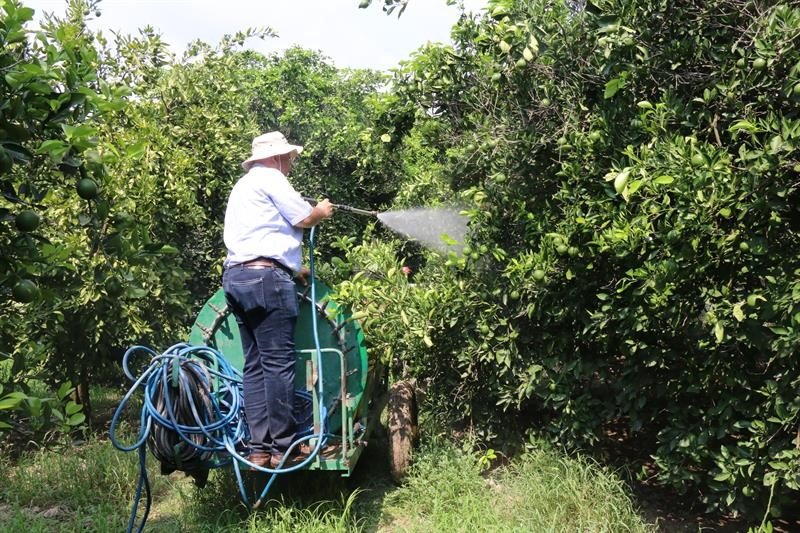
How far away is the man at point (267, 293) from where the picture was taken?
14.1ft

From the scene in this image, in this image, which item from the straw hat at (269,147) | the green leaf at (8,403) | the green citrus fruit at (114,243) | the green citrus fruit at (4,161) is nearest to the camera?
the green leaf at (8,403)

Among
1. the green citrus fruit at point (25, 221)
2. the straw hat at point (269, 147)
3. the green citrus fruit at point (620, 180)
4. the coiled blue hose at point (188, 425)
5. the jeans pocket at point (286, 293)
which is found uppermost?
the straw hat at point (269, 147)

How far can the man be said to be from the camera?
429 cm

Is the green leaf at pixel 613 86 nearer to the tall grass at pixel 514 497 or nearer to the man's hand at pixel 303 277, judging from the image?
the man's hand at pixel 303 277

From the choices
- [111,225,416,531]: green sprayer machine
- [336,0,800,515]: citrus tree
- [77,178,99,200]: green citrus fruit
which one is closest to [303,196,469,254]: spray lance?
→ [336,0,800,515]: citrus tree

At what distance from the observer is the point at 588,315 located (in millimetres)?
4551

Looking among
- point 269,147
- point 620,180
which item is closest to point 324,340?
point 269,147

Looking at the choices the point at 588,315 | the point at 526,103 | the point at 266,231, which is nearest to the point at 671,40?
the point at 526,103

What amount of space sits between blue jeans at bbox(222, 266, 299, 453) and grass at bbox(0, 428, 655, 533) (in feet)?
1.64

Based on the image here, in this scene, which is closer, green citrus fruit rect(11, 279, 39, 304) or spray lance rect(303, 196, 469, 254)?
green citrus fruit rect(11, 279, 39, 304)

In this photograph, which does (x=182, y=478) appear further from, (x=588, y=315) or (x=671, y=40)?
(x=671, y=40)

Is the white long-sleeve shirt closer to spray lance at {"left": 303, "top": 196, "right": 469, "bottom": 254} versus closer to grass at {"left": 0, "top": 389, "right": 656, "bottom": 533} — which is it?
spray lance at {"left": 303, "top": 196, "right": 469, "bottom": 254}

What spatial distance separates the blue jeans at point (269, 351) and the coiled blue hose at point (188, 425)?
4.4 inches

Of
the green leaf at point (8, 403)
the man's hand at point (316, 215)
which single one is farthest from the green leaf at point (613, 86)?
the green leaf at point (8, 403)
